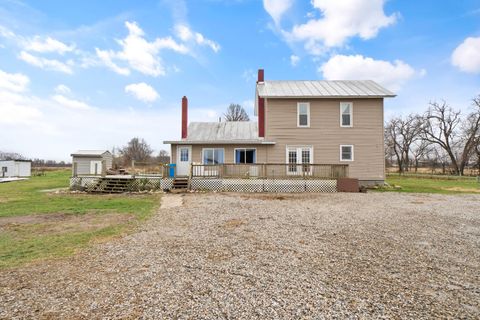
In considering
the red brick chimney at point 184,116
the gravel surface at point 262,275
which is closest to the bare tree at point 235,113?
the red brick chimney at point 184,116

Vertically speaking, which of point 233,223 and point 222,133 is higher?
point 222,133

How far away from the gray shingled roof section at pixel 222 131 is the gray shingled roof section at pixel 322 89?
318cm

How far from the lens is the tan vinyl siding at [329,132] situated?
58.2ft

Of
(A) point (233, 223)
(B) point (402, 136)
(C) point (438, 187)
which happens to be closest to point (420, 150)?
(B) point (402, 136)

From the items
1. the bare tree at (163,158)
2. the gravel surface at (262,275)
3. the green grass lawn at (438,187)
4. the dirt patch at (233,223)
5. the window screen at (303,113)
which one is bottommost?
the gravel surface at (262,275)

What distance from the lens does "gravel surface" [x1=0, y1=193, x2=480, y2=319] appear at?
9.92 feet

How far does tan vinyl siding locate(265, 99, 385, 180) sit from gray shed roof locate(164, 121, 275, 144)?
1.48m

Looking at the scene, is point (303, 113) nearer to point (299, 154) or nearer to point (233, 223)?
point (299, 154)

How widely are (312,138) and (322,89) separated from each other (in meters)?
3.90

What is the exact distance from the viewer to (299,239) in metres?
5.94

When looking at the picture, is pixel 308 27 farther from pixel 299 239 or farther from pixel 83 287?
pixel 83 287

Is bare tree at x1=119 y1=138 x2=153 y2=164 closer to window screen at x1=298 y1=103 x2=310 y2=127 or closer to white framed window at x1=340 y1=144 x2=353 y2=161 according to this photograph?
window screen at x1=298 y1=103 x2=310 y2=127

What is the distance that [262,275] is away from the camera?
13.0ft

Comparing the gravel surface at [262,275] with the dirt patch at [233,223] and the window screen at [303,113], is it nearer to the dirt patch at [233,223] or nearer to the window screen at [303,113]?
the dirt patch at [233,223]
